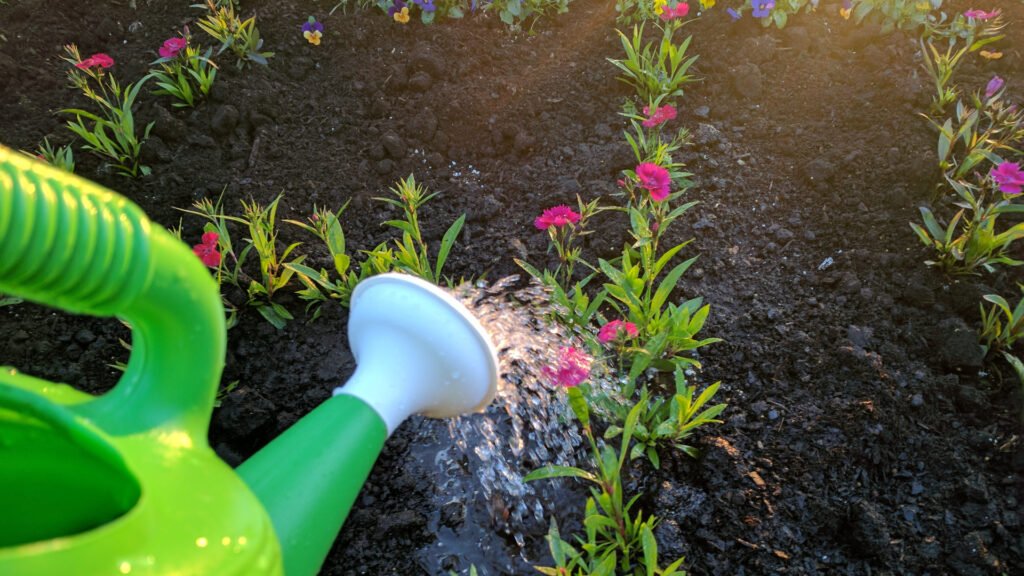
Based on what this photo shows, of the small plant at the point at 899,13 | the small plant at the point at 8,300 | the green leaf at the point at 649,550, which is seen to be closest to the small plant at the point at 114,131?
the small plant at the point at 8,300

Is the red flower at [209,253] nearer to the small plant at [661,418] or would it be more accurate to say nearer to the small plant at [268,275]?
the small plant at [268,275]

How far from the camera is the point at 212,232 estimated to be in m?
1.72

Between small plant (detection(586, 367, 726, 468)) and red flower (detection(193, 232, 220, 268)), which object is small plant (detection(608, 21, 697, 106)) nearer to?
small plant (detection(586, 367, 726, 468))

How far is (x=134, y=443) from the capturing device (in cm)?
72

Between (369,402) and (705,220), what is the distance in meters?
1.20

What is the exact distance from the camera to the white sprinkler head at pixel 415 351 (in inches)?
41.3

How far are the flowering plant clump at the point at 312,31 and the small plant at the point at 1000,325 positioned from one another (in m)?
2.09

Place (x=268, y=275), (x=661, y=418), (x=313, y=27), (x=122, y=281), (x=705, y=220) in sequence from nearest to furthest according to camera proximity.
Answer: (x=122, y=281) → (x=661, y=418) → (x=268, y=275) → (x=705, y=220) → (x=313, y=27)

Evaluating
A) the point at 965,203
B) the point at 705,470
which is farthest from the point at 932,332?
the point at 705,470

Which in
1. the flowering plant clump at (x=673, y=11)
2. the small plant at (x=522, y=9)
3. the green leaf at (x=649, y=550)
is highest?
the flowering plant clump at (x=673, y=11)

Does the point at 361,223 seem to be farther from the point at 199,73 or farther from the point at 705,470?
the point at 705,470

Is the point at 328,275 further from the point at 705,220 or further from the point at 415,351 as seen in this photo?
the point at 705,220

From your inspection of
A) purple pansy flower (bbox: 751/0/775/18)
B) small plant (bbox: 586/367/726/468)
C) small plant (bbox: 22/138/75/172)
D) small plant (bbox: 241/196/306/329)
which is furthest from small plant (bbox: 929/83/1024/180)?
small plant (bbox: 22/138/75/172)

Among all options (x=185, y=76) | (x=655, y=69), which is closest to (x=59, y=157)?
(x=185, y=76)
